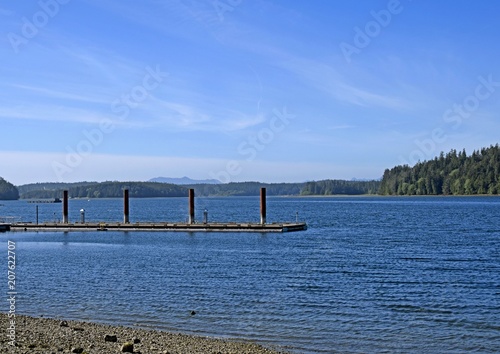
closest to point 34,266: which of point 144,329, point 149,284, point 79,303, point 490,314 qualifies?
point 149,284

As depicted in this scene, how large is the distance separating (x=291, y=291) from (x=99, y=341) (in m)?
14.1

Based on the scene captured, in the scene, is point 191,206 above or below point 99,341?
above

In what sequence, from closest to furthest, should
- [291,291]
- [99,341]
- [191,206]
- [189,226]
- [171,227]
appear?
[99,341] → [291,291] → [189,226] → [171,227] → [191,206]

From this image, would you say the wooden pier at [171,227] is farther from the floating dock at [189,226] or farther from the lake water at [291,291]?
the lake water at [291,291]

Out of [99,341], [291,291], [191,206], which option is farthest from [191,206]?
[99,341]

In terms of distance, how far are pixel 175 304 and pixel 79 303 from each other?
4386mm

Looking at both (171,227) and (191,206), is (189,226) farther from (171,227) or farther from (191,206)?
(191,206)

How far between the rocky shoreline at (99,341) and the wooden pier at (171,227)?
1989 inches

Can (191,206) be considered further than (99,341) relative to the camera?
Yes

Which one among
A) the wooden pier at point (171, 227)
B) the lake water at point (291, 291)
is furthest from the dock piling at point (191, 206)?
the lake water at point (291, 291)

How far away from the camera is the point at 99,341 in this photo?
18.8m

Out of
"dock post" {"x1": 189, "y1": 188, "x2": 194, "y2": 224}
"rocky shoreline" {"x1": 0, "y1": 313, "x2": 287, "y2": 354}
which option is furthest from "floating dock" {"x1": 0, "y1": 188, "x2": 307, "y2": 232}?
"rocky shoreline" {"x1": 0, "y1": 313, "x2": 287, "y2": 354}

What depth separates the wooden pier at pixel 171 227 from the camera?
7312cm

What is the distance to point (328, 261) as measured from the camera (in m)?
44.5
